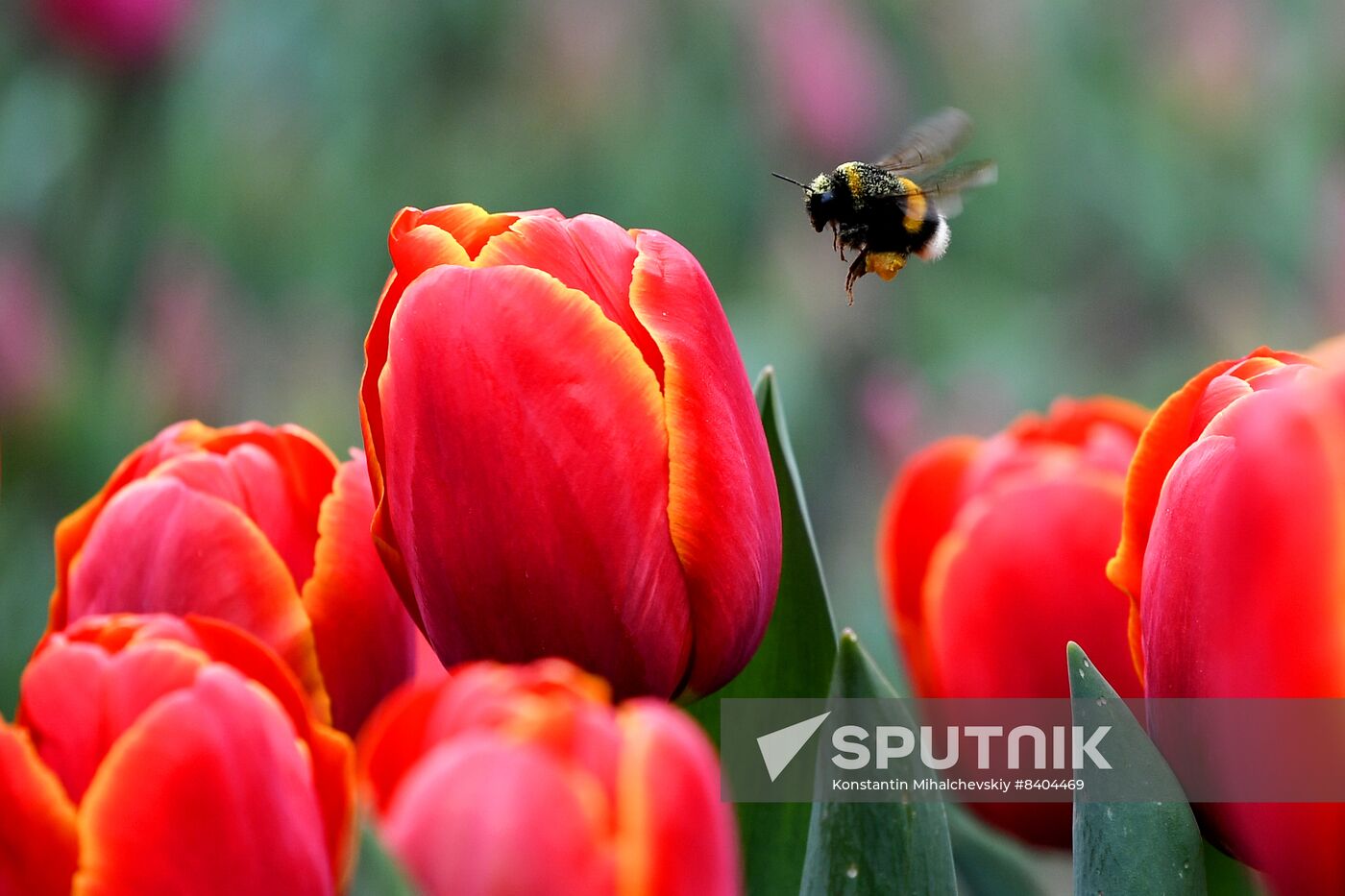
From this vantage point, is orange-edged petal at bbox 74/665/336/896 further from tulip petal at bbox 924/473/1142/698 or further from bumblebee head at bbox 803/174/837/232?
bumblebee head at bbox 803/174/837/232

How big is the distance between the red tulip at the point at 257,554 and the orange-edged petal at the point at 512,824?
0.45ft

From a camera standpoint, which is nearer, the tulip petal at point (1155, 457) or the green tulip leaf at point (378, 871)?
the green tulip leaf at point (378, 871)

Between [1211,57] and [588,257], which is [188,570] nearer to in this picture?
[588,257]

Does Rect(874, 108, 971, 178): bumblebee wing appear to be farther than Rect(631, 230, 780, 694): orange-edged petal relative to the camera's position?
Yes

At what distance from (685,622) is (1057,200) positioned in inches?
73.2

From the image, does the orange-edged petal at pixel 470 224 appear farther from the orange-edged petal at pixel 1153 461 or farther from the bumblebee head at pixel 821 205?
the bumblebee head at pixel 821 205

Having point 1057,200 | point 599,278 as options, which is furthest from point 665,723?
point 1057,200

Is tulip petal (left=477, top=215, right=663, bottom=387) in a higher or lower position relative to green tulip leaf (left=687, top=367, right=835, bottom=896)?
higher

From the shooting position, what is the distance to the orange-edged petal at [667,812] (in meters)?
0.25

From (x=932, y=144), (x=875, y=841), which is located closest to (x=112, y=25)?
(x=932, y=144)

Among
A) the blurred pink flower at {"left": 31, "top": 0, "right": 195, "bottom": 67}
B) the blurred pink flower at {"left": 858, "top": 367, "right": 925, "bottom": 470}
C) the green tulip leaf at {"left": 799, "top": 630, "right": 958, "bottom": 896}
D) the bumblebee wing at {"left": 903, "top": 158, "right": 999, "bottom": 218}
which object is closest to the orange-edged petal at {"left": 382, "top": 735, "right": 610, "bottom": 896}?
the green tulip leaf at {"left": 799, "top": 630, "right": 958, "bottom": 896}

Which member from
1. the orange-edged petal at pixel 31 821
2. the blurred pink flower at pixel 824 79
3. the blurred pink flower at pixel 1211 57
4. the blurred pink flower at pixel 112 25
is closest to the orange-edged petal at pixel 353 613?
the orange-edged petal at pixel 31 821

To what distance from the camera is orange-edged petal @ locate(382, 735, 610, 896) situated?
0.25 m

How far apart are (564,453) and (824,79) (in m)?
1.56
